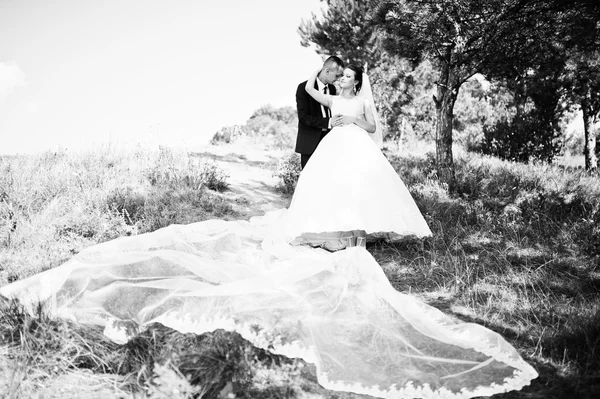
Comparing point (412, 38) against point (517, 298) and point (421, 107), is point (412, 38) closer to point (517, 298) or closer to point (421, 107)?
point (517, 298)

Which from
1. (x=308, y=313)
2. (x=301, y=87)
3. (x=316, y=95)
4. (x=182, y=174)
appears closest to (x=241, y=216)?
(x=182, y=174)

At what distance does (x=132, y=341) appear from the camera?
275 cm

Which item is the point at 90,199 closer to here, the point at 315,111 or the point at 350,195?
the point at 315,111

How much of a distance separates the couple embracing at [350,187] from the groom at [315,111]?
0.05 meters

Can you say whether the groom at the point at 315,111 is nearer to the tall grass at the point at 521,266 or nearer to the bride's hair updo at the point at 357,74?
the bride's hair updo at the point at 357,74

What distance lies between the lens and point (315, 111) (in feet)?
21.4

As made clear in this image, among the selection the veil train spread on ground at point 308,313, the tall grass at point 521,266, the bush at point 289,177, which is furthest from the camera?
the bush at point 289,177

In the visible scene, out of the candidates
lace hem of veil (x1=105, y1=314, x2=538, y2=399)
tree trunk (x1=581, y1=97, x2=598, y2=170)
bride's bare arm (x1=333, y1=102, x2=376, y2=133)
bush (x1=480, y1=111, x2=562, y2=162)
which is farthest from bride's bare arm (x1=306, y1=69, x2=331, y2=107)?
tree trunk (x1=581, y1=97, x2=598, y2=170)

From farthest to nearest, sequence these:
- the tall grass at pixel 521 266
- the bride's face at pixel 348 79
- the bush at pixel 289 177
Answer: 1. the bush at pixel 289 177
2. the bride's face at pixel 348 79
3. the tall grass at pixel 521 266

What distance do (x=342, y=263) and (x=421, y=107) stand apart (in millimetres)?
19070

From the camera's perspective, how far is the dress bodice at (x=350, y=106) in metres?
5.63

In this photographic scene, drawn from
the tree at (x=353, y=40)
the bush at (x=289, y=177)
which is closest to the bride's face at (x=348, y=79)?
the bush at (x=289, y=177)

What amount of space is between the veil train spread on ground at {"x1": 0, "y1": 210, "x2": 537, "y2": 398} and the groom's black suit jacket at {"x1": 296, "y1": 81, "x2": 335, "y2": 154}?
2.71 metres

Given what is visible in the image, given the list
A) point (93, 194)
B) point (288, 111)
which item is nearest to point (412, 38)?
point (93, 194)
